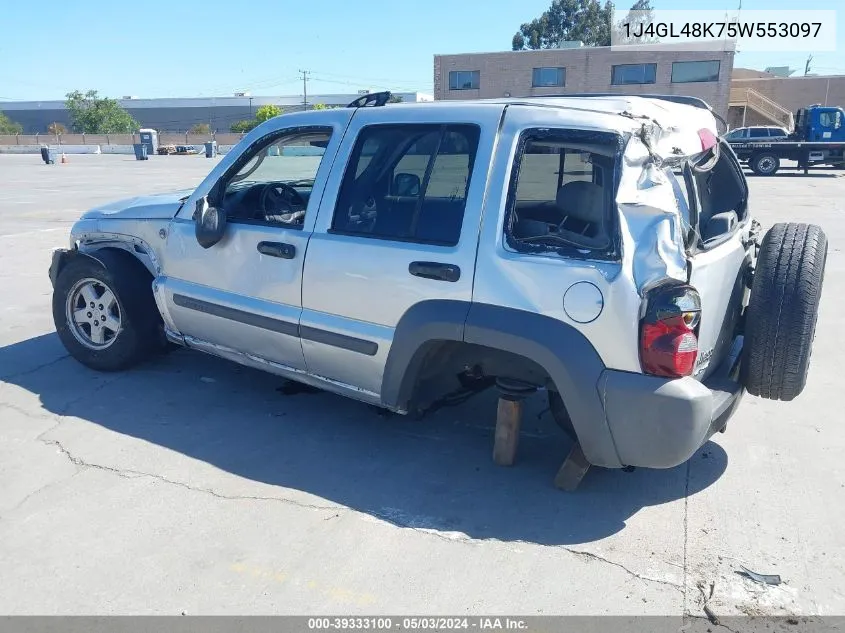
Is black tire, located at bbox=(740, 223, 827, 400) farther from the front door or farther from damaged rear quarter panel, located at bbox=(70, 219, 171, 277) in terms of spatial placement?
damaged rear quarter panel, located at bbox=(70, 219, 171, 277)

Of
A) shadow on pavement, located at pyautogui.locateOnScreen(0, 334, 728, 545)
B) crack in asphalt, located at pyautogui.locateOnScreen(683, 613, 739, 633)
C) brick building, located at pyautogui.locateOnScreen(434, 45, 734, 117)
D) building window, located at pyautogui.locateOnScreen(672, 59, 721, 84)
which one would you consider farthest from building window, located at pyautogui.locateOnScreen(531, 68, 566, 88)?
crack in asphalt, located at pyautogui.locateOnScreen(683, 613, 739, 633)

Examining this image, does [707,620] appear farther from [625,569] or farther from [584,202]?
[584,202]

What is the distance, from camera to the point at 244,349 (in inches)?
168

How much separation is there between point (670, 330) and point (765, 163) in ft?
94.0

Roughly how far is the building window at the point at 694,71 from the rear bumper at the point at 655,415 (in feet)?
157

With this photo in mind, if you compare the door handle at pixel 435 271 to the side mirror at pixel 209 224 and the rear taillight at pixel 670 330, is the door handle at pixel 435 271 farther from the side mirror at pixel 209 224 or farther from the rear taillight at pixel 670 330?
the side mirror at pixel 209 224

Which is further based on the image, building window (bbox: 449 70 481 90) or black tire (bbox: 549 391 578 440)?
building window (bbox: 449 70 481 90)

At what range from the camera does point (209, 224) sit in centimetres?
408

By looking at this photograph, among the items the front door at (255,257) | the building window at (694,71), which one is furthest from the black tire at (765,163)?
the front door at (255,257)

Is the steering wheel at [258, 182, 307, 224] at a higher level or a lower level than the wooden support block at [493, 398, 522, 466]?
higher

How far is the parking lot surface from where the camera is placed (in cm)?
275

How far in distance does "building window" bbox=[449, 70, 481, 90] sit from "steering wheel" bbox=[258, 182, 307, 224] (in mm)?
47888

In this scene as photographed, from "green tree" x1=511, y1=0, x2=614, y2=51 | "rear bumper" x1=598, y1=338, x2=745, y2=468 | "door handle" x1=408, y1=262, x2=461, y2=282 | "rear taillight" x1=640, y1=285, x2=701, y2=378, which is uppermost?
"green tree" x1=511, y1=0, x2=614, y2=51

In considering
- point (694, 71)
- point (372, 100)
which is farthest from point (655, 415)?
point (694, 71)
